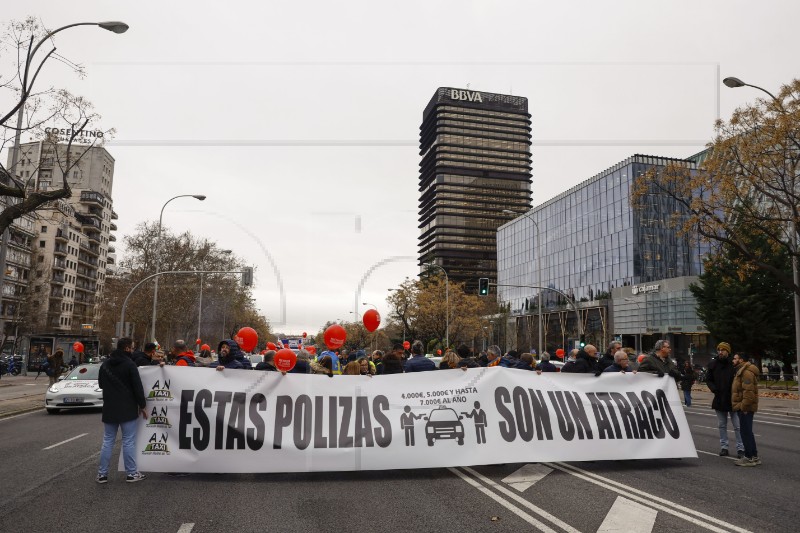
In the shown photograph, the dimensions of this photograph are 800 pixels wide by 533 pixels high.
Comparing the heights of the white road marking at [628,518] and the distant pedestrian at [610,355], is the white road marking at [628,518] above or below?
below

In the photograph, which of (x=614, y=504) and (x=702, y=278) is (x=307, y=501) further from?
(x=702, y=278)

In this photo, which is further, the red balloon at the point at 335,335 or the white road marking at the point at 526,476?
the red balloon at the point at 335,335

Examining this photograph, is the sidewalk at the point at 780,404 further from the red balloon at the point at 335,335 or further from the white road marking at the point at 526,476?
the white road marking at the point at 526,476

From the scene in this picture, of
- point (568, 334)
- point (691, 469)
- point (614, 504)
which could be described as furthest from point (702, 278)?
point (614, 504)

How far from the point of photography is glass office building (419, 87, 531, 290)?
534 ft

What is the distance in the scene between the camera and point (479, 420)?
8.27 metres

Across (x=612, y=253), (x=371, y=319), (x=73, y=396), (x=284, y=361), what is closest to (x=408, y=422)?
(x=284, y=361)

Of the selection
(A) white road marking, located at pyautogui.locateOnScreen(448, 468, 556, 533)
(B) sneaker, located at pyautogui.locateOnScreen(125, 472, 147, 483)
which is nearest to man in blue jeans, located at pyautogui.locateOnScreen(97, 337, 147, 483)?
(B) sneaker, located at pyautogui.locateOnScreen(125, 472, 147, 483)

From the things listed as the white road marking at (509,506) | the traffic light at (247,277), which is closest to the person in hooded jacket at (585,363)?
the white road marking at (509,506)

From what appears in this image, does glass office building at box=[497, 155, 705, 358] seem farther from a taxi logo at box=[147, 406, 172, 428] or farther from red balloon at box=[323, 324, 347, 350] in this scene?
a taxi logo at box=[147, 406, 172, 428]

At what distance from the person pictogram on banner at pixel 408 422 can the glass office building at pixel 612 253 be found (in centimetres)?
5291

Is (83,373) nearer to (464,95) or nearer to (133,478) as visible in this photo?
(133,478)

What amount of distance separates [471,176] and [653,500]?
541ft

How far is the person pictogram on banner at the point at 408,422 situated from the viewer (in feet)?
26.3
